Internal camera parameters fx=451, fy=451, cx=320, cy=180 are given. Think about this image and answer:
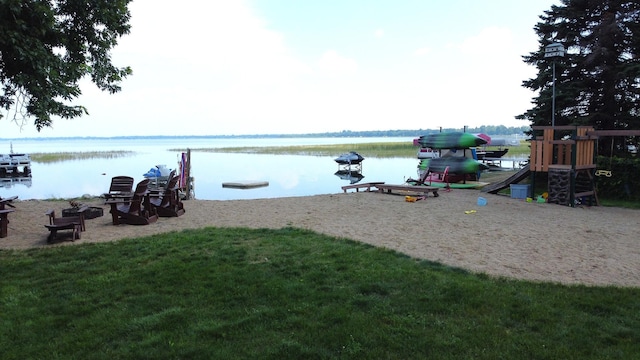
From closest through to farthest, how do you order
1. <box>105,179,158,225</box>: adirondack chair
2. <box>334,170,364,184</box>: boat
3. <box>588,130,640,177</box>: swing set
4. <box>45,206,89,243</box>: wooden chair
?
<box>45,206,89,243</box>: wooden chair → <box>105,179,158,225</box>: adirondack chair → <box>588,130,640,177</box>: swing set → <box>334,170,364,184</box>: boat

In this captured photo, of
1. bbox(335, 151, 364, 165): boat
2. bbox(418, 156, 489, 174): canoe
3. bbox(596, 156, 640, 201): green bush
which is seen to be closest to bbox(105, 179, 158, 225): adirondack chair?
bbox(596, 156, 640, 201): green bush

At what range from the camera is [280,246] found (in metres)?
6.49

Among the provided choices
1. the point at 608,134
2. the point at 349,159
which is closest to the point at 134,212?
the point at 608,134

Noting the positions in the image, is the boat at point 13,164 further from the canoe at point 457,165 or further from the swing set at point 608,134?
the swing set at point 608,134

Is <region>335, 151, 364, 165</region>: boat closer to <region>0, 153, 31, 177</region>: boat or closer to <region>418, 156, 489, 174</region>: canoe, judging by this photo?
<region>418, 156, 489, 174</region>: canoe

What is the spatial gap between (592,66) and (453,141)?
543 cm

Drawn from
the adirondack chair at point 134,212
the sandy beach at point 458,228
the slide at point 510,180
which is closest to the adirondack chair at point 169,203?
the sandy beach at point 458,228

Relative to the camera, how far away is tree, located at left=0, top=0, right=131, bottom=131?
5.94 m

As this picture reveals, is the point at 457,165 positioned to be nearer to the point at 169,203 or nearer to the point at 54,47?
the point at 169,203

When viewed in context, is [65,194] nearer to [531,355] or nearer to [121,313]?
[121,313]

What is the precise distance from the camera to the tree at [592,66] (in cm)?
1332

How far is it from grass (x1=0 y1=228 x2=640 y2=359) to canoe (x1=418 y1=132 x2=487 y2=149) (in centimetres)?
1285

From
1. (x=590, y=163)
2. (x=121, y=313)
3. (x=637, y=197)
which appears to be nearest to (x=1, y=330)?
(x=121, y=313)

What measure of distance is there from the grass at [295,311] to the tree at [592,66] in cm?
1114
